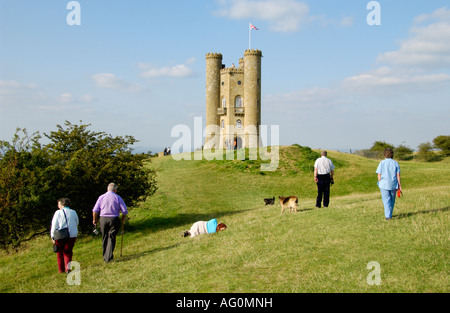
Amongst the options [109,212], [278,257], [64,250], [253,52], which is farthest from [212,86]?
[278,257]

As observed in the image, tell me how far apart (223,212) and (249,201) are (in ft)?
12.5

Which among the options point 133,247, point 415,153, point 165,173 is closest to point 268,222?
point 133,247

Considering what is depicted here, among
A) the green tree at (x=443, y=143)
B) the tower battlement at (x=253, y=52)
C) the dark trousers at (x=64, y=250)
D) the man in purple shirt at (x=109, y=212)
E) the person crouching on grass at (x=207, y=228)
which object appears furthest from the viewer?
the green tree at (x=443, y=143)

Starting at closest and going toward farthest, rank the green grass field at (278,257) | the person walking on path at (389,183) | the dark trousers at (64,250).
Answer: the green grass field at (278,257) → the dark trousers at (64,250) → the person walking on path at (389,183)

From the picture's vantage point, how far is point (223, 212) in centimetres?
2148

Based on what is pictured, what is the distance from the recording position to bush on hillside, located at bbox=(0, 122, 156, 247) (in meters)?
15.5

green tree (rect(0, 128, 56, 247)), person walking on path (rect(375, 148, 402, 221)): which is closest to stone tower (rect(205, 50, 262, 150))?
green tree (rect(0, 128, 56, 247))

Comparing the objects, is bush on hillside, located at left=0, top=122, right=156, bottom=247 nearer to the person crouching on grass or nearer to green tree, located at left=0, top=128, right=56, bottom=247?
green tree, located at left=0, top=128, right=56, bottom=247

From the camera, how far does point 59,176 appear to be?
17.0 metres

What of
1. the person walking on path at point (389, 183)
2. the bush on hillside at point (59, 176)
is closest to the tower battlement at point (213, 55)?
the bush on hillside at point (59, 176)

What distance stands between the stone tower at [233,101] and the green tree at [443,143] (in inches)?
1133

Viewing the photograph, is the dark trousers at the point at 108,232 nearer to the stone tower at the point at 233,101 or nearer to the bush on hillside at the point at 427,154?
the stone tower at the point at 233,101

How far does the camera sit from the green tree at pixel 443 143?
61.2m
